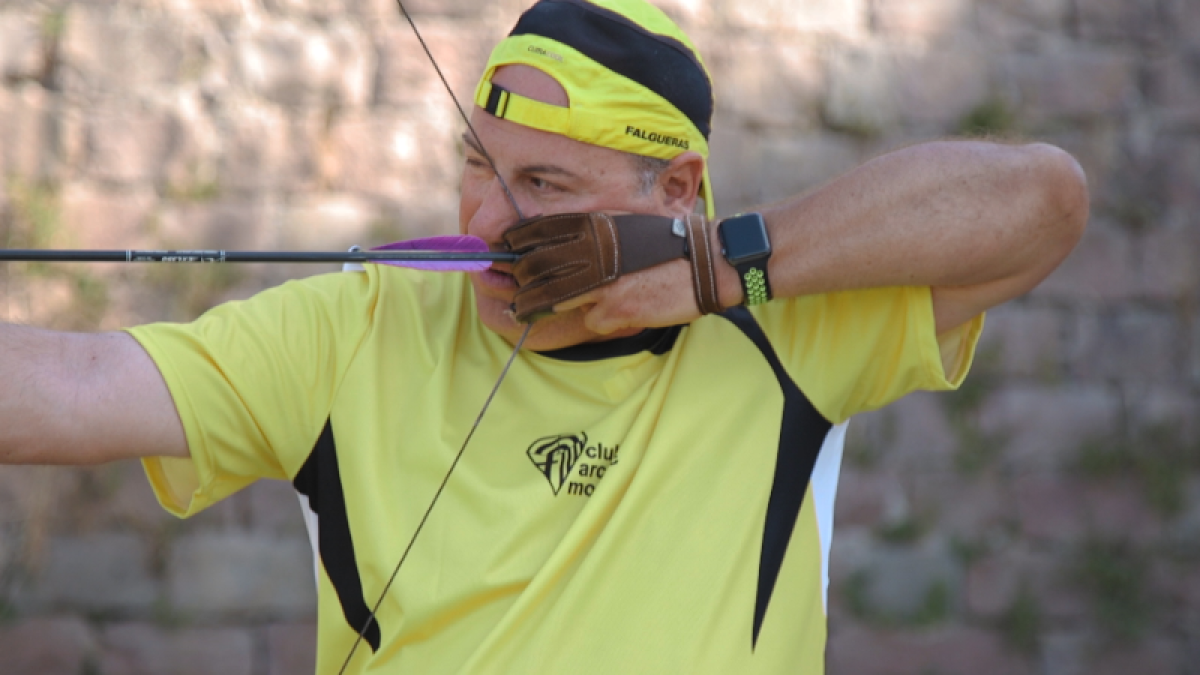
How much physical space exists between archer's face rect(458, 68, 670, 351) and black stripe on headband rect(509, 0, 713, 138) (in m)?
0.10

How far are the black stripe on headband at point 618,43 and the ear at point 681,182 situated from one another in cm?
7

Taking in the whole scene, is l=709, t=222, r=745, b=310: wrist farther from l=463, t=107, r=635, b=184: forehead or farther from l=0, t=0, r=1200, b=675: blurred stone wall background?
l=0, t=0, r=1200, b=675: blurred stone wall background

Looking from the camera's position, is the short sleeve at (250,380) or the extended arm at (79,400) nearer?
the extended arm at (79,400)

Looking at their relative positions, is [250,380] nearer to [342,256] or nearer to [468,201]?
[342,256]

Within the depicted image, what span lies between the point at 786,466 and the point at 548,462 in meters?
0.31

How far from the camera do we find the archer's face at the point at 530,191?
59.1 inches

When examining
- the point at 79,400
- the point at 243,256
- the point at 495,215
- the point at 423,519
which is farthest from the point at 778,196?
the point at 79,400

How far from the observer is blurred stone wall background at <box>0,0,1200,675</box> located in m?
2.40

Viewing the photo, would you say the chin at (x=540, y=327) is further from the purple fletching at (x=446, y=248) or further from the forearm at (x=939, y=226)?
the forearm at (x=939, y=226)

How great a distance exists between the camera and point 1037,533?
273cm

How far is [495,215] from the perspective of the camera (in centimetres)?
150

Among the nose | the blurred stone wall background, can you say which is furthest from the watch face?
the blurred stone wall background

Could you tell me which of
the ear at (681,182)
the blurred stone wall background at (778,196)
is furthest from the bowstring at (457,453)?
the blurred stone wall background at (778,196)

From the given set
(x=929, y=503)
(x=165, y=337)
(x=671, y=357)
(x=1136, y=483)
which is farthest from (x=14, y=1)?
(x=1136, y=483)
